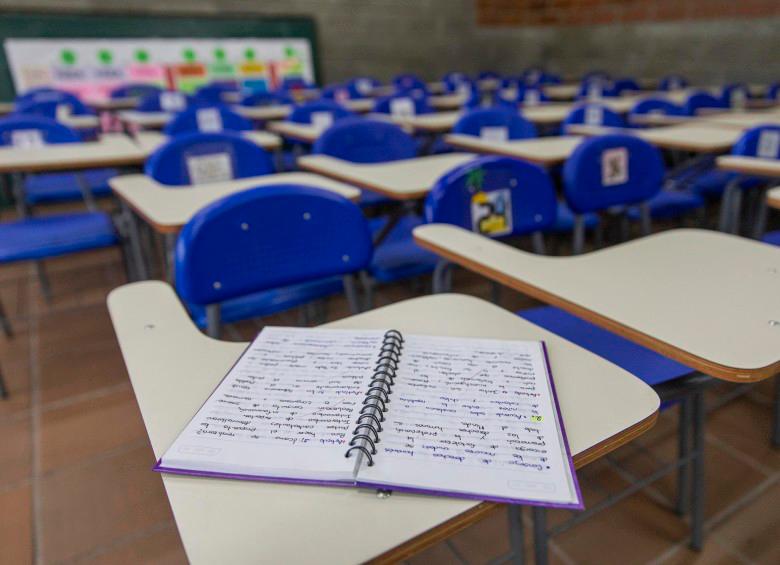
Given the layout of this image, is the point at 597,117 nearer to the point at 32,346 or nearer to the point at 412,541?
the point at 32,346

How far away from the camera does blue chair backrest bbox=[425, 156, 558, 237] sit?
1.60 m

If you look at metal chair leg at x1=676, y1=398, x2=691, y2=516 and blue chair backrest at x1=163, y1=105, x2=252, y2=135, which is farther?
blue chair backrest at x1=163, y1=105, x2=252, y2=135

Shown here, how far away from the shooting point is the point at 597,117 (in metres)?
3.81

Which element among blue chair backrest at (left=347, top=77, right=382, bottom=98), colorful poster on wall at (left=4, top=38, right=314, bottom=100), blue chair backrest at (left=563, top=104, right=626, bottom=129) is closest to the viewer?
blue chair backrest at (left=563, top=104, right=626, bottom=129)

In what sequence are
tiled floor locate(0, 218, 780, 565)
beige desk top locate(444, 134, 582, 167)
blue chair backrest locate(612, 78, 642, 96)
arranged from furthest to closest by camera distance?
blue chair backrest locate(612, 78, 642, 96)
beige desk top locate(444, 134, 582, 167)
tiled floor locate(0, 218, 780, 565)

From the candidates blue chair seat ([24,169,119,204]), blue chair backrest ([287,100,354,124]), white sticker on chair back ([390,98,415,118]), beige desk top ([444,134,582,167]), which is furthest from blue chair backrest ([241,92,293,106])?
beige desk top ([444,134,582,167])

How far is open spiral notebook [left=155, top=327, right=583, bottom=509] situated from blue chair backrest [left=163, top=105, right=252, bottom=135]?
9.48ft

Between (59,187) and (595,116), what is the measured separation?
329 cm

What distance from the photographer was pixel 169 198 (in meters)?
1.80

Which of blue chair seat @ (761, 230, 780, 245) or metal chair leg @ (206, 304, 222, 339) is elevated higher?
metal chair leg @ (206, 304, 222, 339)

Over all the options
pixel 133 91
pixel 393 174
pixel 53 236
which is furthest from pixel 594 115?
pixel 133 91

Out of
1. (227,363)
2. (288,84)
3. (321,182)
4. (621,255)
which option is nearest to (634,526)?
(621,255)

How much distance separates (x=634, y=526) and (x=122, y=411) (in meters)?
1.65

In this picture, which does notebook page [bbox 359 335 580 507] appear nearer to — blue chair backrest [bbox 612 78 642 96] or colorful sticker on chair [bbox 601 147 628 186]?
colorful sticker on chair [bbox 601 147 628 186]
